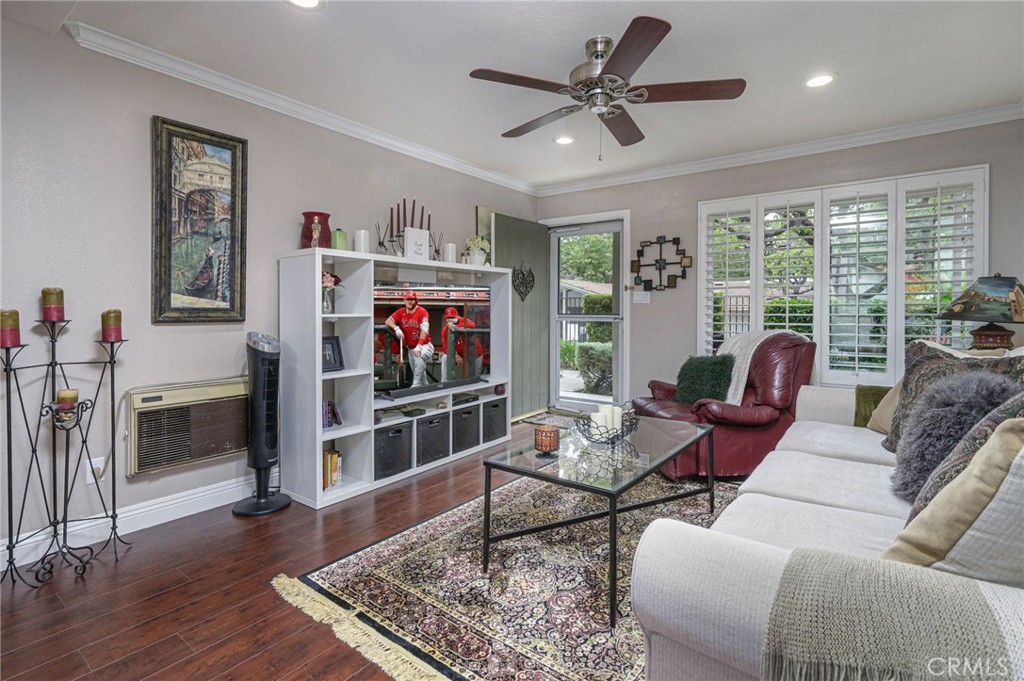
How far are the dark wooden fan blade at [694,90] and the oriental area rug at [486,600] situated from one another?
7.12 feet

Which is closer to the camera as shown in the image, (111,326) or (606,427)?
(111,326)

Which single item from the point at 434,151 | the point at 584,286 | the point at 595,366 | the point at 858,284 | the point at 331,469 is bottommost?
the point at 331,469

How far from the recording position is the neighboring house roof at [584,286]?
537 centimetres

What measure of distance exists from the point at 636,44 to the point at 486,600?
2.26m

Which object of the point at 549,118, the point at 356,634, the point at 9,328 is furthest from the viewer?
the point at 549,118

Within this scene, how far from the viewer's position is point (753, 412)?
10.9 feet

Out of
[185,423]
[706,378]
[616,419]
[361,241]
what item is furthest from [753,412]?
[185,423]

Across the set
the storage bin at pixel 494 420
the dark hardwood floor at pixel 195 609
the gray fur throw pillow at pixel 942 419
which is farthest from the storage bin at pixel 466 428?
the gray fur throw pillow at pixel 942 419

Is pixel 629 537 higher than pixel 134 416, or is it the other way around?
pixel 134 416

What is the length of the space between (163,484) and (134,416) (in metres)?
0.46

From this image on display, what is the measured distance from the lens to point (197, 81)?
9.35ft

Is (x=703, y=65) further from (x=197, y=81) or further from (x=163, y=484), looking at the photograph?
(x=163, y=484)

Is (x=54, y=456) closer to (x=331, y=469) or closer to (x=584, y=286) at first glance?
(x=331, y=469)

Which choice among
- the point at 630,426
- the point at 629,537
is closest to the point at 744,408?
the point at 630,426
